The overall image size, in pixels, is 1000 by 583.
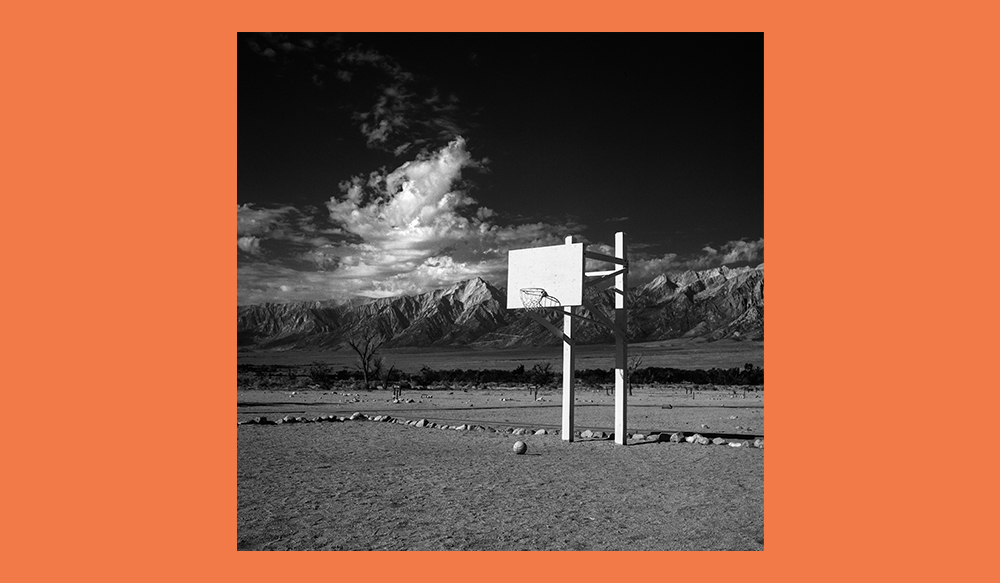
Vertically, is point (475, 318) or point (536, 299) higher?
point (536, 299)

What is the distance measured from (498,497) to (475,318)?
8908cm

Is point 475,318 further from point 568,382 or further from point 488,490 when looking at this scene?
point 488,490

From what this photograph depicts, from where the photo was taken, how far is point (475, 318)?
95.9m

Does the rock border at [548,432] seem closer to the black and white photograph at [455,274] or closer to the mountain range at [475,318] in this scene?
the black and white photograph at [455,274]

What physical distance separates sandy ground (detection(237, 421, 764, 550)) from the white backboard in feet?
7.52

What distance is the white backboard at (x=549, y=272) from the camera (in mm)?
9758

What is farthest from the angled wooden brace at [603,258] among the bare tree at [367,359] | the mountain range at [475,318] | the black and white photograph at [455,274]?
the mountain range at [475,318]

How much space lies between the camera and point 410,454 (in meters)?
9.93

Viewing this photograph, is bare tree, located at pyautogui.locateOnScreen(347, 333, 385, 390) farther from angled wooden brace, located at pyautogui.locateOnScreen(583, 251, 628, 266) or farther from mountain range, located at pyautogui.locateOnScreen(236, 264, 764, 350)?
mountain range, located at pyautogui.locateOnScreen(236, 264, 764, 350)

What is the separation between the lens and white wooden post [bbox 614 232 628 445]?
10.7 m

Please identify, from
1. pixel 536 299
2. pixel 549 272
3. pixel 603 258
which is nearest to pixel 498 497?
pixel 536 299

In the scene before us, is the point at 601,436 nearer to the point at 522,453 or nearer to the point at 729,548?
the point at 522,453

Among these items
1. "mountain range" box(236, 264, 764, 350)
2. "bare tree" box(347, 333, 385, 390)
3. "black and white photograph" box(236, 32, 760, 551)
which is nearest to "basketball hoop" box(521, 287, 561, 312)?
"black and white photograph" box(236, 32, 760, 551)

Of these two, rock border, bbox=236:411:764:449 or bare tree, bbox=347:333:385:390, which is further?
bare tree, bbox=347:333:385:390
